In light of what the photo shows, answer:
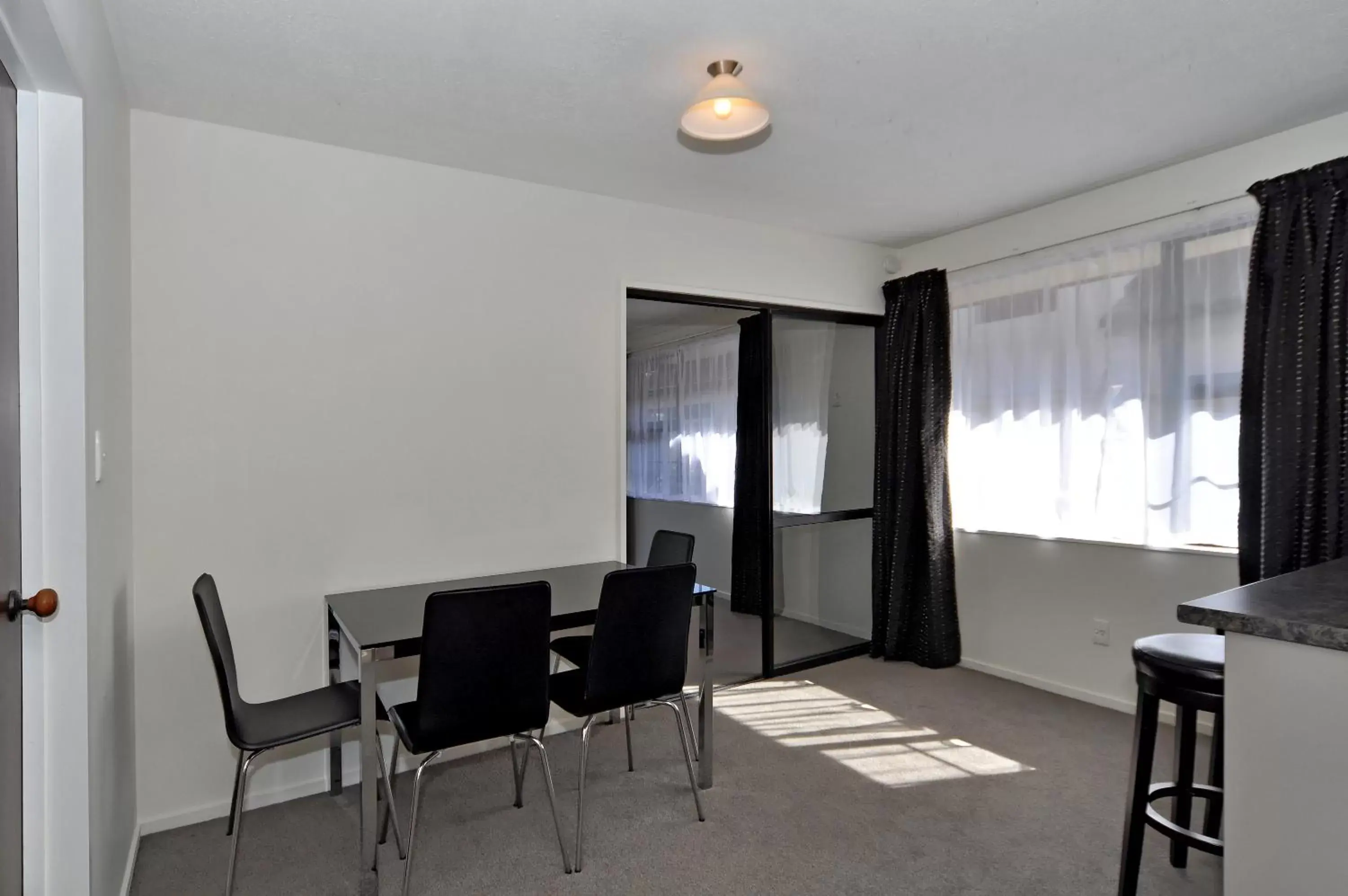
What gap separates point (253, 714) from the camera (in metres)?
2.34

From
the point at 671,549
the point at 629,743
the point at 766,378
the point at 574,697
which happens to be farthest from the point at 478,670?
the point at 766,378

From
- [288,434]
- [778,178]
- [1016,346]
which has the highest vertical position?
[778,178]

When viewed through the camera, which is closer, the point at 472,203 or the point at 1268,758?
the point at 1268,758

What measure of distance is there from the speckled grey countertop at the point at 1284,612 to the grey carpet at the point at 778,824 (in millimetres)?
1063

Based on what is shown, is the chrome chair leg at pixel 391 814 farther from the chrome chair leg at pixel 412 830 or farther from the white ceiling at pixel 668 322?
the white ceiling at pixel 668 322

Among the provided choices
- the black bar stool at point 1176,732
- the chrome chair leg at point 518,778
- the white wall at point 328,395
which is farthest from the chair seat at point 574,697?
the black bar stool at point 1176,732

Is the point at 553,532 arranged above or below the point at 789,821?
above

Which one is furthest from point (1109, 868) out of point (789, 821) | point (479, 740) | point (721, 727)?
point (479, 740)

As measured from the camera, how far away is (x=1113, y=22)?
2.16 meters

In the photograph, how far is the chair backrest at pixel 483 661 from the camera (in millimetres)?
2064

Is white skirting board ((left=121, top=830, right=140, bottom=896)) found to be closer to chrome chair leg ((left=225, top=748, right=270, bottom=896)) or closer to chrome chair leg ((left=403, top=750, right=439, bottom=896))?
chrome chair leg ((left=225, top=748, right=270, bottom=896))

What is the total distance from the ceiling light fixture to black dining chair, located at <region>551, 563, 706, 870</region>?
1384mm

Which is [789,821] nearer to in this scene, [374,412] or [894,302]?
[374,412]

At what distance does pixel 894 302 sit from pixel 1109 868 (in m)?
3.09
